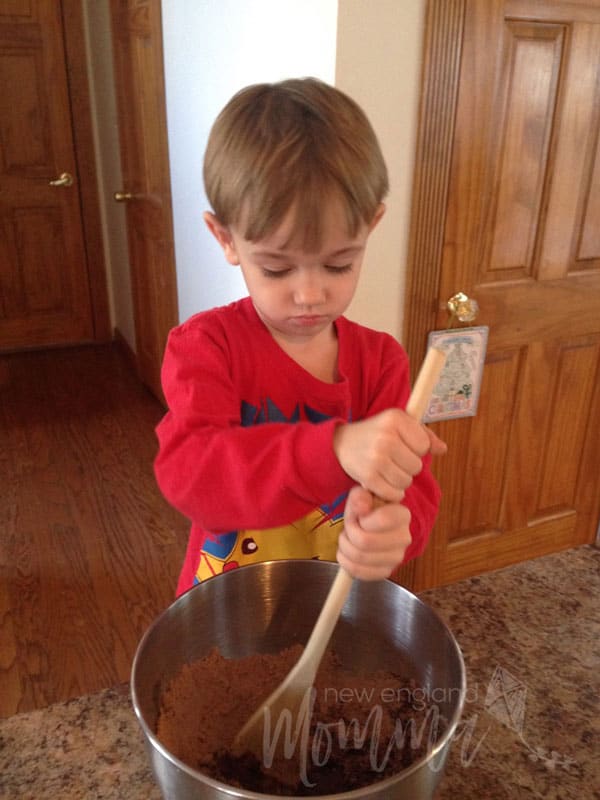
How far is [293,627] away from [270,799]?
0.30m

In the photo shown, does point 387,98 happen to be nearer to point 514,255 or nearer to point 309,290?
point 514,255

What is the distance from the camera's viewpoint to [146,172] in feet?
8.12

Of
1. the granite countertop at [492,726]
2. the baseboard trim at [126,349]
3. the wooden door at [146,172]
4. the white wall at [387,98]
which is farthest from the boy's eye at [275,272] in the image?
the baseboard trim at [126,349]

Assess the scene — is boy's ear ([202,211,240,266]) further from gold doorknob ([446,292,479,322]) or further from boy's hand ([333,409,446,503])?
gold doorknob ([446,292,479,322])

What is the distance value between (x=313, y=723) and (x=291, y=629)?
0.33ft

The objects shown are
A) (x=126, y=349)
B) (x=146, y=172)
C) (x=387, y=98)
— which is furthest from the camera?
(x=126, y=349)

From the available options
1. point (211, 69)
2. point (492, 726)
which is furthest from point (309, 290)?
point (211, 69)

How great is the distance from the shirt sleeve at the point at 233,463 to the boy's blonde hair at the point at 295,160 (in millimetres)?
171

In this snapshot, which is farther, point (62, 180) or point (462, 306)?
point (62, 180)

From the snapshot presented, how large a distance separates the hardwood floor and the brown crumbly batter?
2.91 feet

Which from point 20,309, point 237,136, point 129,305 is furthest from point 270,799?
point 20,309

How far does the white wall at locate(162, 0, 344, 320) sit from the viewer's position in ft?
4.02

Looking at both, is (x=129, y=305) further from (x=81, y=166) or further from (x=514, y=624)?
(x=514, y=624)

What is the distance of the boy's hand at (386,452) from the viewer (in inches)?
20.3
